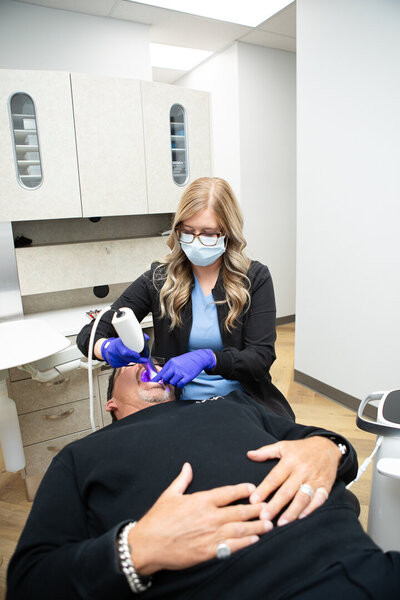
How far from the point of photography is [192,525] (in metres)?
0.69

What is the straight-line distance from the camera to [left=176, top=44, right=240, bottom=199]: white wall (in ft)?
12.2

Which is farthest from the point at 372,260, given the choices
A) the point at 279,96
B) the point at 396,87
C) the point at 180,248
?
the point at 279,96

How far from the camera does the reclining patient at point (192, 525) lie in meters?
0.65

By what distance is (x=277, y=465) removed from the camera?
83 cm

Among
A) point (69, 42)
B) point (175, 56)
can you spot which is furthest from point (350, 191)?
point (175, 56)

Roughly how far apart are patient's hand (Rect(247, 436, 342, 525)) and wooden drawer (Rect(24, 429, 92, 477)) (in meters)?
1.50

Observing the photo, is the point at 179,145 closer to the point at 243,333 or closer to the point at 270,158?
the point at 243,333

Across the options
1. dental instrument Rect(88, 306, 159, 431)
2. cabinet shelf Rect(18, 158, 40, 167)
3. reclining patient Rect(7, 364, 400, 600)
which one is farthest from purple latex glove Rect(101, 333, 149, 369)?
cabinet shelf Rect(18, 158, 40, 167)

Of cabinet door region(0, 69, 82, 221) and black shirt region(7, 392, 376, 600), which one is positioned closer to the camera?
black shirt region(7, 392, 376, 600)

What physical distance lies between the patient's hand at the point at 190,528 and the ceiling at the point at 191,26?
3037mm

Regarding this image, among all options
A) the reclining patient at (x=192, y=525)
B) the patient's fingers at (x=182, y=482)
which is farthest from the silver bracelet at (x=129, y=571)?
the patient's fingers at (x=182, y=482)

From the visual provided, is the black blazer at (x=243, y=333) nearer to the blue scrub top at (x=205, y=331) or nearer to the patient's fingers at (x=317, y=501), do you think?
the blue scrub top at (x=205, y=331)

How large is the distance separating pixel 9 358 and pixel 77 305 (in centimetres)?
118

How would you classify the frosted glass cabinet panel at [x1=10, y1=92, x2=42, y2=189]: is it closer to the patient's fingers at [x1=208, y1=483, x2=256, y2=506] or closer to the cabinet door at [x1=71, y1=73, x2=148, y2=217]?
the cabinet door at [x1=71, y1=73, x2=148, y2=217]
